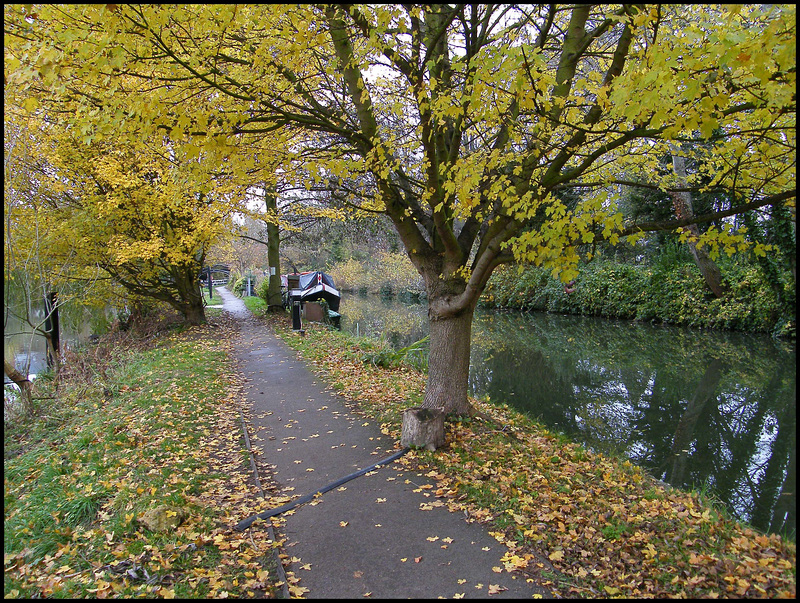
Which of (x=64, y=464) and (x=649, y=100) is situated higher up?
(x=649, y=100)

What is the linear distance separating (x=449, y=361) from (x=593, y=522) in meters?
2.63

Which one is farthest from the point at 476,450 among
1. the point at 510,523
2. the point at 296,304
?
the point at 296,304

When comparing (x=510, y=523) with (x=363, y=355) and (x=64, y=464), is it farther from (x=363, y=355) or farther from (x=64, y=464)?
(x=363, y=355)

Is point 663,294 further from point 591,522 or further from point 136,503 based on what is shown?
point 136,503

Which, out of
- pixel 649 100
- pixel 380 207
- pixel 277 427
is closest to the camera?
pixel 649 100

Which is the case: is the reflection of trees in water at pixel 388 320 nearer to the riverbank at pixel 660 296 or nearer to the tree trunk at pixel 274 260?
the tree trunk at pixel 274 260

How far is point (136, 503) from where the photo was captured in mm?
4172

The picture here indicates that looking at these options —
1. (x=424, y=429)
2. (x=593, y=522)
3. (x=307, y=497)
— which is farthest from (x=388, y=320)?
(x=593, y=522)

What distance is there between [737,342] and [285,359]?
12.6 m

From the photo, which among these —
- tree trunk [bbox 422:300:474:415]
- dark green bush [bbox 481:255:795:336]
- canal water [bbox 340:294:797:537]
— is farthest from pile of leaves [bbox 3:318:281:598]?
dark green bush [bbox 481:255:795:336]

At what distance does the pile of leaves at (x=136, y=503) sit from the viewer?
3265mm

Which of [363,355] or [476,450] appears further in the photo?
[363,355]

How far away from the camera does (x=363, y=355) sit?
1059cm

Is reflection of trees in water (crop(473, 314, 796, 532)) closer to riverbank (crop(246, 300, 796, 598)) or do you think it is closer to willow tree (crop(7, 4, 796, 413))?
riverbank (crop(246, 300, 796, 598))
